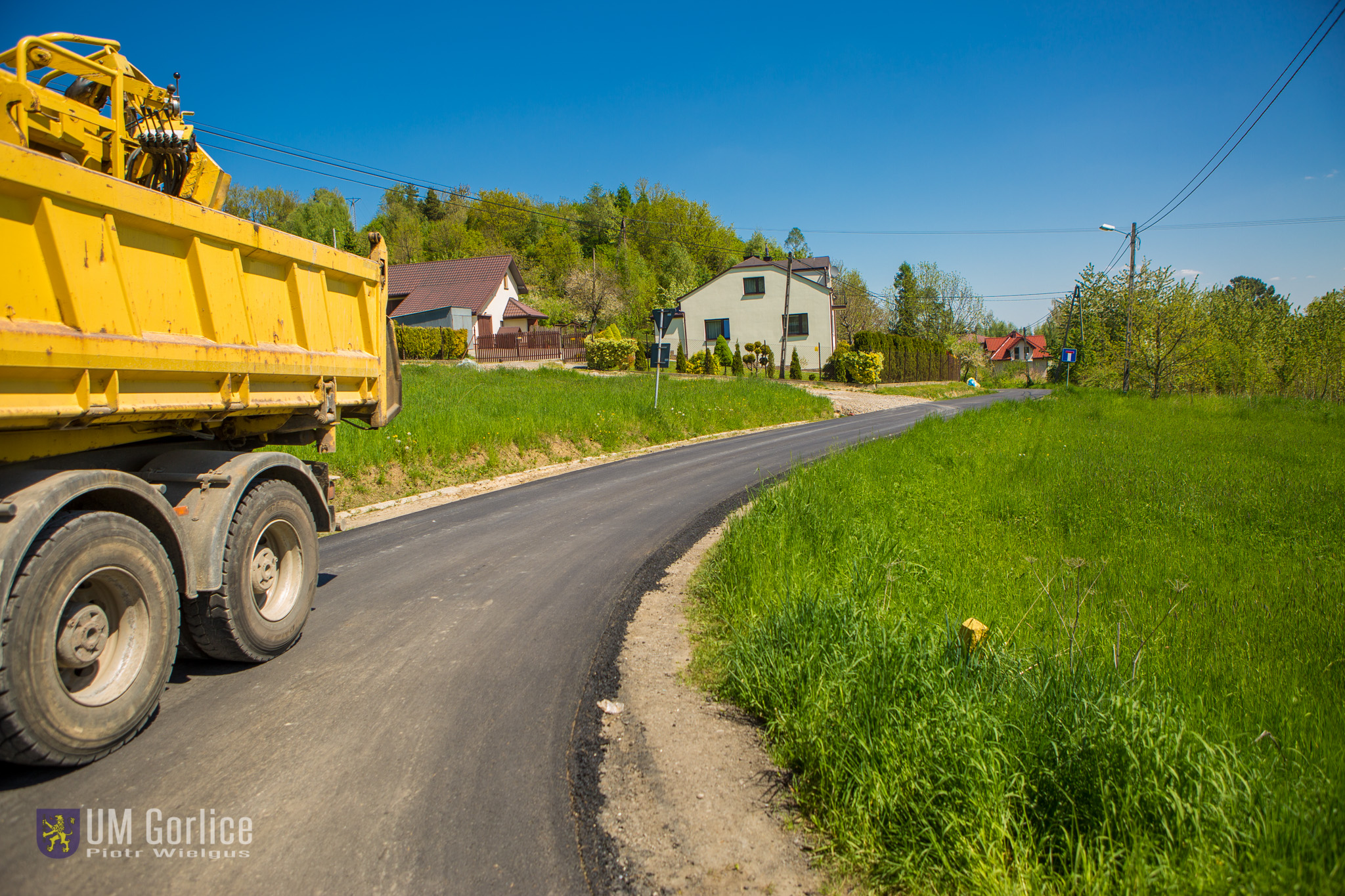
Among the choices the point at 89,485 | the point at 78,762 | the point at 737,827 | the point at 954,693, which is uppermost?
the point at 89,485

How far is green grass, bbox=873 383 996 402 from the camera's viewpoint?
40.2 metres

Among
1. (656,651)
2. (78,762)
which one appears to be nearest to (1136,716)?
(656,651)

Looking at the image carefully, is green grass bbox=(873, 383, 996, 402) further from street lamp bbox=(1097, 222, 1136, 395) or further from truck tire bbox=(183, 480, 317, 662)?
truck tire bbox=(183, 480, 317, 662)

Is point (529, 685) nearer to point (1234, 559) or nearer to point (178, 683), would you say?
point (178, 683)

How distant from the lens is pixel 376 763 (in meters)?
3.58

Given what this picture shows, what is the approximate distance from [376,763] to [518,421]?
1266cm

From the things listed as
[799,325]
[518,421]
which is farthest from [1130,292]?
[518,421]

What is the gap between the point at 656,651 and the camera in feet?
17.1

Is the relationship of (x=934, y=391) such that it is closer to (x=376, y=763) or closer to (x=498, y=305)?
(x=498, y=305)

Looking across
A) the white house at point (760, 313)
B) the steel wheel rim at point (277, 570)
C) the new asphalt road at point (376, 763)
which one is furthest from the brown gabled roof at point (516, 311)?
the steel wheel rim at point (277, 570)

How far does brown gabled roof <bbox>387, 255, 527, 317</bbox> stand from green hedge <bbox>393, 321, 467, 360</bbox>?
8.56 m

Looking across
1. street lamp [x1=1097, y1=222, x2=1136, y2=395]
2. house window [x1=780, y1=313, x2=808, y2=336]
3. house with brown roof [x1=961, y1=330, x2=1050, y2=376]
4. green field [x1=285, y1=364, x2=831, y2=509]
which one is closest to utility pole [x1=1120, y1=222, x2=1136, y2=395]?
street lamp [x1=1097, y1=222, x2=1136, y2=395]

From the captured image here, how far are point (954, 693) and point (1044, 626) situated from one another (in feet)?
7.49
